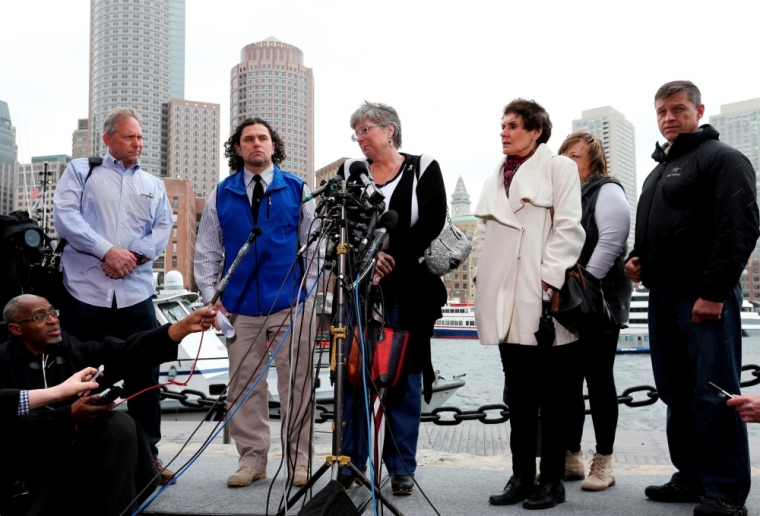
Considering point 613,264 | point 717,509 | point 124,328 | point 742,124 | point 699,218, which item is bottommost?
point 717,509

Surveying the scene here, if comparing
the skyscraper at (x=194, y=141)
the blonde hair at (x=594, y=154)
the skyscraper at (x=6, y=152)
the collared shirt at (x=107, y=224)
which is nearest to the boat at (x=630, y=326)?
the blonde hair at (x=594, y=154)

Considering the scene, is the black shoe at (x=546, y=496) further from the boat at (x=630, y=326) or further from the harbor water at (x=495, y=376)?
the boat at (x=630, y=326)

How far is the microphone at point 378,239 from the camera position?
2.93 metres

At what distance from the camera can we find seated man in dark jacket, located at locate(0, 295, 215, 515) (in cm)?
279

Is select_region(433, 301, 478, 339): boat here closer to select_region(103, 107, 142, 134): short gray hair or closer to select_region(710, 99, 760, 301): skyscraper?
select_region(710, 99, 760, 301): skyscraper

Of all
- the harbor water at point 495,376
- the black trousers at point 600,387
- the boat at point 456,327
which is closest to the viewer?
the black trousers at point 600,387

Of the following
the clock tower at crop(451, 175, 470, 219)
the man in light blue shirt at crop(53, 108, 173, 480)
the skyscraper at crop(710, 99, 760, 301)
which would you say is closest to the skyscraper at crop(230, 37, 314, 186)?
the clock tower at crop(451, 175, 470, 219)

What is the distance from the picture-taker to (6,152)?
274ft

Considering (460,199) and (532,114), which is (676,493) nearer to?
(532,114)

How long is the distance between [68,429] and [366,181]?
1590mm

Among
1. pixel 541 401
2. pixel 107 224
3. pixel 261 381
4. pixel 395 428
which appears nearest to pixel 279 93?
pixel 107 224

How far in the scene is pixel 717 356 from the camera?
3.19 m

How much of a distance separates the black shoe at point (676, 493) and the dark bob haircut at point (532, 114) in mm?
1851

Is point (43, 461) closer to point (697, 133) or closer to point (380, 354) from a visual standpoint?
point (380, 354)
